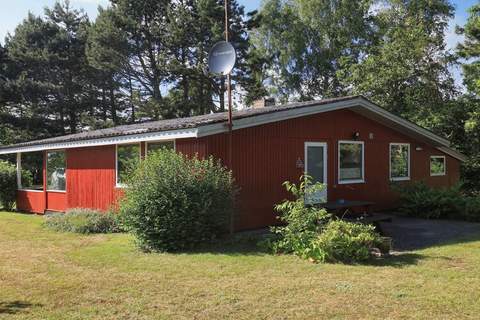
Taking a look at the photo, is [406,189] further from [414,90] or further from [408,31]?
[408,31]

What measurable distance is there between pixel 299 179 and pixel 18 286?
24.9 feet

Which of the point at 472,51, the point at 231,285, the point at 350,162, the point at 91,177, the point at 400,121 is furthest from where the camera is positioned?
the point at 472,51

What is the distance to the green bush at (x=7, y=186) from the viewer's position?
60.4ft

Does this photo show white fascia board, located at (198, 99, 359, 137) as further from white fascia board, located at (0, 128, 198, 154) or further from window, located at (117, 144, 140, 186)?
window, located at (117, 144, 140, 186)

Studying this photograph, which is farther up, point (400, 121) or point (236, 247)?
point (400, 121)

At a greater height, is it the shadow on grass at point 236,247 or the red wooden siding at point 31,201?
the red wooden siding at point 31,201

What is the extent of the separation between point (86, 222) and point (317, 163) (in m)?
6.35

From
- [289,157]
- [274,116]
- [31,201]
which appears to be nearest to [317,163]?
[289,157]

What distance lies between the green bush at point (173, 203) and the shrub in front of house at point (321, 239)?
1245 mm

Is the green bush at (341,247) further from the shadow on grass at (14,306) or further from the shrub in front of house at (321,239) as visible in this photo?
the shadow on grass at (14,306)

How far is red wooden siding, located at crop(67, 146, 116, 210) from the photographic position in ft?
46.0

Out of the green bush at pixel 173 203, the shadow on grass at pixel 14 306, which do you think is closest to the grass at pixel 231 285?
the shadow on grass at pixel 14 306

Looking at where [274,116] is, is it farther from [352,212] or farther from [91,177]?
[91,177]

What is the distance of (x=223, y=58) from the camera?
10367 mm
